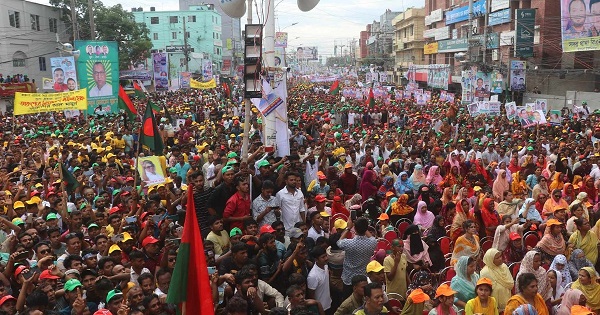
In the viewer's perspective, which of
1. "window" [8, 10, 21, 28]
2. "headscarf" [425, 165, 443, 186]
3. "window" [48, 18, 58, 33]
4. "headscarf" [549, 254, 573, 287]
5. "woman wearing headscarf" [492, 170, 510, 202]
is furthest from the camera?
"window" [48, 18, 58, 33]

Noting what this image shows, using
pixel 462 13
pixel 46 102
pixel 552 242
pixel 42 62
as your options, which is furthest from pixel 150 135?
pixel 462 13

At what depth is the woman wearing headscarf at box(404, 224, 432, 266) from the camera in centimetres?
644

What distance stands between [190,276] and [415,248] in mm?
3416

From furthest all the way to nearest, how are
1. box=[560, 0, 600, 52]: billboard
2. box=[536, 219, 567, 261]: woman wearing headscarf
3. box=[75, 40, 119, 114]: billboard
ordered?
box=[560, 0, 600, 52]: billboard, box=[75, 40, 119, 114]: billboard, box=[536, 219, 567, 261]: woman wearing headscarf

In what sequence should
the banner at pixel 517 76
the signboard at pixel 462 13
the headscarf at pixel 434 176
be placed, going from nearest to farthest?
the headscarf at pixel 434 176
the banner at pixel 517 76
the signboard at pixel 462 13

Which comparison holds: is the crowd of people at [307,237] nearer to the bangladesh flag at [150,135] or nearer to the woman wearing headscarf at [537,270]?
the woman wearing headscarf at [537,270]

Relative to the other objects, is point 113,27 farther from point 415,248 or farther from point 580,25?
point 415,248

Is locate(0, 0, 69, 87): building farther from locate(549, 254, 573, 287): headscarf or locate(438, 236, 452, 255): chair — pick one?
locate(549, 254, 573, 287): headscarf

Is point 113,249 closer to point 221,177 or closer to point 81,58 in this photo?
point 221,177

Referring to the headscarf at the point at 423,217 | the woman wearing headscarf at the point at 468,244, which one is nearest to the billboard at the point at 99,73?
the headscarf at the point at 423,217

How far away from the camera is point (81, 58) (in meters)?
17.7

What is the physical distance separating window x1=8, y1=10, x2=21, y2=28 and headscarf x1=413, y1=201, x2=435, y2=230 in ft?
119

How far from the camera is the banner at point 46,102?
1476cm

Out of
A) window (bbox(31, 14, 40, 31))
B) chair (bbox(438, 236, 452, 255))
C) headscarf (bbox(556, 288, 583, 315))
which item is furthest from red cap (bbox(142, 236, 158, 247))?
window (bbox(31, 14, 40, 31))
